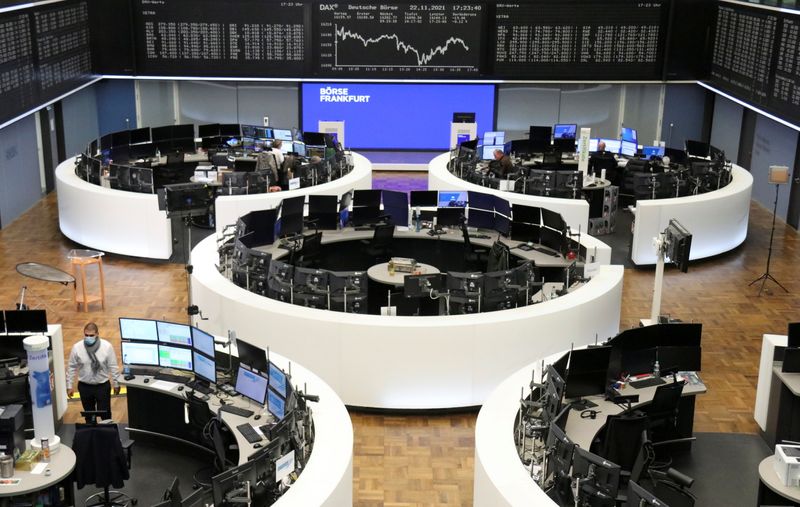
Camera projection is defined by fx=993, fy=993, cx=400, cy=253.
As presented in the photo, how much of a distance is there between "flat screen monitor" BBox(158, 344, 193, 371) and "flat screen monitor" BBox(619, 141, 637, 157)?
11.7 meters

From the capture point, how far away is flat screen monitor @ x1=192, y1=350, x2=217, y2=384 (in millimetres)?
9133

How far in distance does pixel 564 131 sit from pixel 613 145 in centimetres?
106

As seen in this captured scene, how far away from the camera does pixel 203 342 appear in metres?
9.16

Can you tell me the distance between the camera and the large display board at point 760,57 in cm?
1622

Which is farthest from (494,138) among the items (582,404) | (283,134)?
(582,404)

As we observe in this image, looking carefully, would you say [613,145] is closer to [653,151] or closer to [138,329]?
[653,151]

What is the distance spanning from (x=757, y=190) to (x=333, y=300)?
11.2 m

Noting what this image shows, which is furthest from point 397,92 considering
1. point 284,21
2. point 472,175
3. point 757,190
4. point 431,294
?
point 431,294

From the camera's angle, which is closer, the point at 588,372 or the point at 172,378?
the point at 588,372

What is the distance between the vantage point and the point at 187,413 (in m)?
8.96

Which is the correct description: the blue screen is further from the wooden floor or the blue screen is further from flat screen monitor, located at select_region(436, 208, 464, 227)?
flat screen monitor, located at select_region(436, 208, 464, 227)

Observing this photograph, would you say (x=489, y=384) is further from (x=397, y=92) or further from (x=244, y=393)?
(x=397, y=92)

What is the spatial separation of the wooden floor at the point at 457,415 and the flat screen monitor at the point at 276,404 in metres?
1.07

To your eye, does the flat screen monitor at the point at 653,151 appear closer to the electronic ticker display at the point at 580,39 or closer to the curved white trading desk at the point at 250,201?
the electronic ticker display at the point at 580,39
